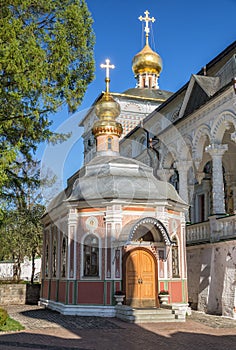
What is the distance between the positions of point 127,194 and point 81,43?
535cm

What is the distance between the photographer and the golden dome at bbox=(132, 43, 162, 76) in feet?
126

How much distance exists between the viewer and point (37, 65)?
12.0 m

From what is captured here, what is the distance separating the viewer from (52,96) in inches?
507

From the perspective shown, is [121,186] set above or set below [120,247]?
above

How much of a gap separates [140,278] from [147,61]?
1063 inches

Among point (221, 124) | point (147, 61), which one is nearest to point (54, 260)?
point (221, 124)

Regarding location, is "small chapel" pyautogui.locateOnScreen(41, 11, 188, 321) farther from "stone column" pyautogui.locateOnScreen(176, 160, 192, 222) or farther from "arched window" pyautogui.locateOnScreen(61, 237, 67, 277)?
"stone column" pyautogui.locateOnScreen(176, 160, 192, 222)

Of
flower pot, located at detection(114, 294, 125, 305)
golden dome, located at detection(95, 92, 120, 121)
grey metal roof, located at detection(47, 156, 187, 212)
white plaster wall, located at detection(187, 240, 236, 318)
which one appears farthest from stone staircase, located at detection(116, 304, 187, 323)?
golden dome, located at detection(95, 92, 120, 121)

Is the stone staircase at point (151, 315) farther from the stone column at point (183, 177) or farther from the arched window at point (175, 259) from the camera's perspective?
the stone column at point (183, 177)

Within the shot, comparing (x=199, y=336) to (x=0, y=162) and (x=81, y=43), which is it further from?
(x=81, y=43)

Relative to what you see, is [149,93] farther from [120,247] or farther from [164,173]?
[120,247]

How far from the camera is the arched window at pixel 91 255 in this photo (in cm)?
1528

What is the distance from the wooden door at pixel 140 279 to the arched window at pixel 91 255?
1.19 meters

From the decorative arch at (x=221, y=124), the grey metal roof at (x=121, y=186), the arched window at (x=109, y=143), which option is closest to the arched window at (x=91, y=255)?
the grey metal roof at (x=121, y=186)
